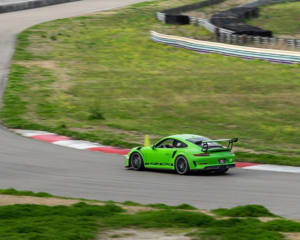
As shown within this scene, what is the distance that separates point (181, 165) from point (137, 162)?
1.69m

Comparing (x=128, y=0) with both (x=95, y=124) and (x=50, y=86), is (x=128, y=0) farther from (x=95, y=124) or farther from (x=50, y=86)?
(x=95, y=124)

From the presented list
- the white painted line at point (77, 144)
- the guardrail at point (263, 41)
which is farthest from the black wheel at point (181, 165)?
the guardrail at point (263, 41)

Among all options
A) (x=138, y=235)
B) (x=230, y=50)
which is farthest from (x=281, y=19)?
(x=138, y=235)

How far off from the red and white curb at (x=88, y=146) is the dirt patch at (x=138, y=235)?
914 centimetres

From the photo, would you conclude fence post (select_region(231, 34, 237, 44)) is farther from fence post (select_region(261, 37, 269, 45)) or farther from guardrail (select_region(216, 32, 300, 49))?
fence post (select_region(261, 37, 269, 45))

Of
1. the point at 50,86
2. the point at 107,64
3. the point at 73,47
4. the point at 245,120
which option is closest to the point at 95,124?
the point at 245,120

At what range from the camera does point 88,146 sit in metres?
22.8

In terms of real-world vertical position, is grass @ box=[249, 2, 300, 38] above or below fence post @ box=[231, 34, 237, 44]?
above

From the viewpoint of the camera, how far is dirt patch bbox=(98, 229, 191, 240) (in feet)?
32.0

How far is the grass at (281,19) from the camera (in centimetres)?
5127

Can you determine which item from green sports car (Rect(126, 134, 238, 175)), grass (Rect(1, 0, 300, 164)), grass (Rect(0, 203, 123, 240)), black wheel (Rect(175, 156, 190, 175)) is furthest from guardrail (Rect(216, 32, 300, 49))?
grass (Rect(0, 203, 123, 240))

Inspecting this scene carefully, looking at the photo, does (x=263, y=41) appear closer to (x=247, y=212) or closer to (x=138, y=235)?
(x=247, y=212)

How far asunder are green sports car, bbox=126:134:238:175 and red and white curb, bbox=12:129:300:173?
149 cm

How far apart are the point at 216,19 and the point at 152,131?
1055 inches
